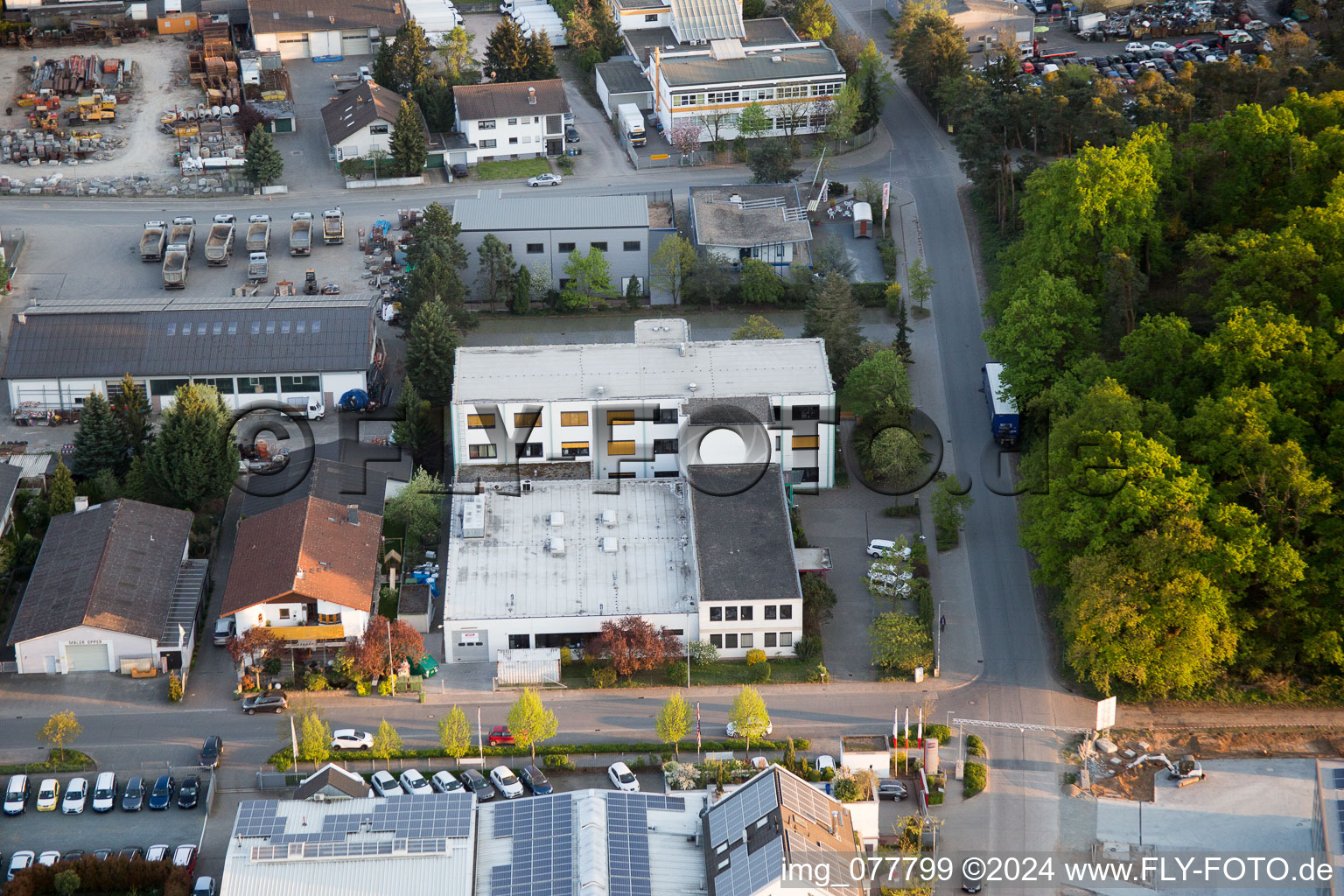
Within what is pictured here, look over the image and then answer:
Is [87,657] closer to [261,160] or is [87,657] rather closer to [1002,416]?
[1002,416]

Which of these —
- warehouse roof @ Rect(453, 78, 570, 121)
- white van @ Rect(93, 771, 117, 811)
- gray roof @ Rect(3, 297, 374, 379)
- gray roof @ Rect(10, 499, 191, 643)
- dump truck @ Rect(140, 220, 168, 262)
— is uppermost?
warehouse roof @ Rect(453, 78, 570, 121)

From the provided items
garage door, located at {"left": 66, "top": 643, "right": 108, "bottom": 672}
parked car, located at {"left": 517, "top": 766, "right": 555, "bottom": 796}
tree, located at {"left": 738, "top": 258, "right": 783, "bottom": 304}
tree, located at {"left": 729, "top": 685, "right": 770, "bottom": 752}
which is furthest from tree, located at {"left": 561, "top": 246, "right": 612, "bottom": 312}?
parked car, located at {"left": 517, "top": 766, "right": 555, "bottom": 796}

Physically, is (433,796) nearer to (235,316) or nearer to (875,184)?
(235,316)

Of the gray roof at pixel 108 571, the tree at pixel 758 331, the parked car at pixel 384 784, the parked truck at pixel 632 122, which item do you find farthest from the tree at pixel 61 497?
the parked truck at pixel 632 122

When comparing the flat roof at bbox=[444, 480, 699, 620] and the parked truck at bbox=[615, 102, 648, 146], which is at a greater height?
the parked truck at bbox=[615, 102, 648, 146]

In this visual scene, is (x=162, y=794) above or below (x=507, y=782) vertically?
above

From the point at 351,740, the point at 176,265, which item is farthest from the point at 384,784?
the point at 176,265

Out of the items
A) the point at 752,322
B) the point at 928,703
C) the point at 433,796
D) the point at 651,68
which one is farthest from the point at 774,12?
the point at 433,796

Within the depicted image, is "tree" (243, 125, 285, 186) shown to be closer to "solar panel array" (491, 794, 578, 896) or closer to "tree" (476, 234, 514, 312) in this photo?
"tree" (476, 234, 514, 312)
